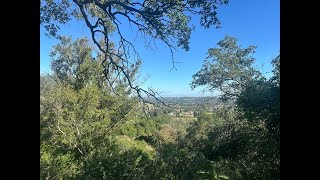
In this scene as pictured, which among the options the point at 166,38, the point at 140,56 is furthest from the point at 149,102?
the point at 166,38

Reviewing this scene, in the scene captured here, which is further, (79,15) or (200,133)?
(200,133)

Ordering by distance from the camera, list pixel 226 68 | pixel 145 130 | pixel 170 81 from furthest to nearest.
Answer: pixel 145 130, pixel 226 68, pixel 170 81

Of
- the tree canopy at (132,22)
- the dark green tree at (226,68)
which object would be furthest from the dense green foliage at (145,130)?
the tree canopy at (132,22)

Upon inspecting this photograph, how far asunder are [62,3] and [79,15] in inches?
6.6

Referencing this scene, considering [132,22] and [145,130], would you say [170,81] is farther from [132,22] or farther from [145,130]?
[145,130]

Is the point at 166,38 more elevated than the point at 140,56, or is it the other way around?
A: the point at 166,38

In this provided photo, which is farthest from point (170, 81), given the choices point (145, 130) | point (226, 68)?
point (145, 130)

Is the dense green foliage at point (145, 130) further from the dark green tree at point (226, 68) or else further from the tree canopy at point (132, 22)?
the tree canopy at point (132, 22)

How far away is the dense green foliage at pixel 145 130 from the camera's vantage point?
2.13 metres

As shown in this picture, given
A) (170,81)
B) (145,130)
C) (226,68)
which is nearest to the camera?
(170,81)

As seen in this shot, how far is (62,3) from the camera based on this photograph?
84.6 inches

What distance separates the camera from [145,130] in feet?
8.20
